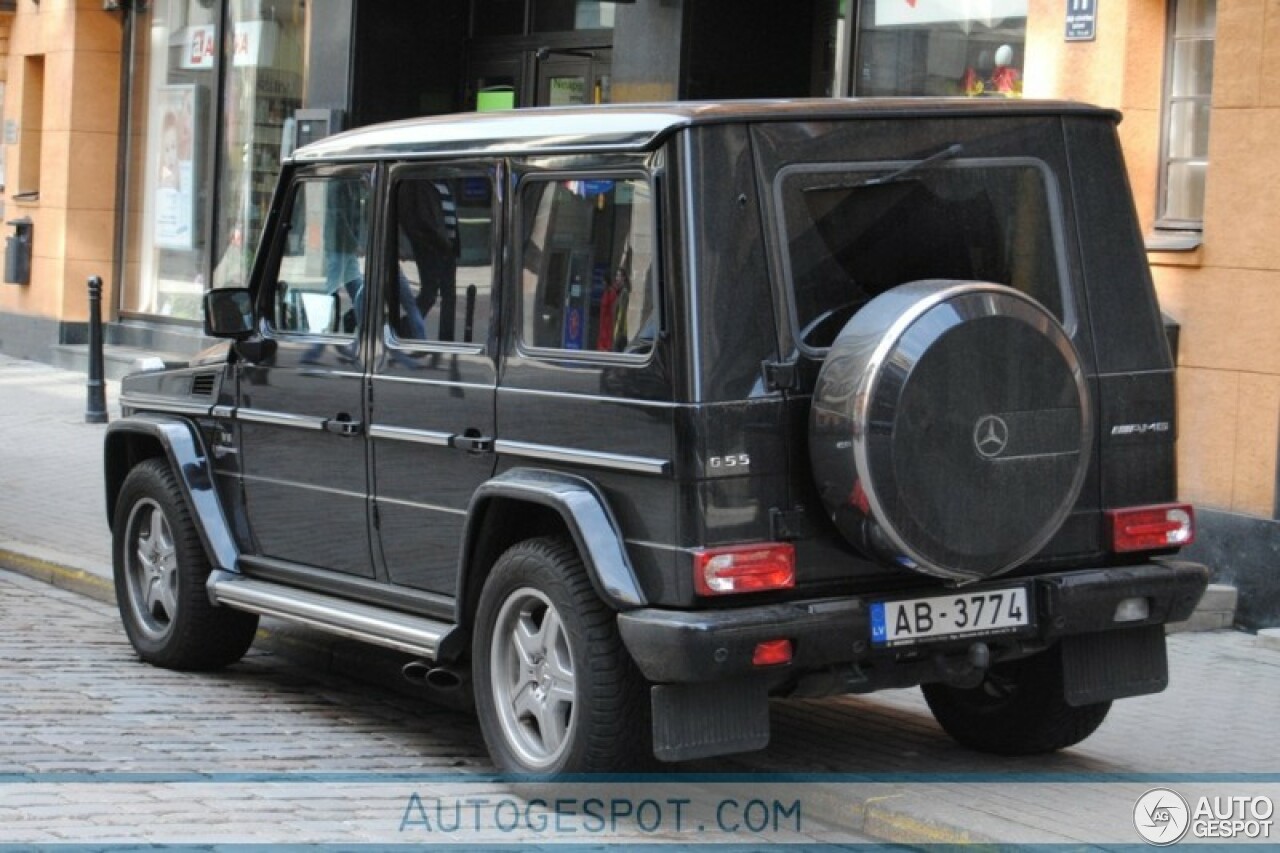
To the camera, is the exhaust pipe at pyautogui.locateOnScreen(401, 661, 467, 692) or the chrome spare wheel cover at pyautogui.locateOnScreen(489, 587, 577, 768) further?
the exhaust pipe at pyautogui.locateOnScreen(401, 661, 467, 692)

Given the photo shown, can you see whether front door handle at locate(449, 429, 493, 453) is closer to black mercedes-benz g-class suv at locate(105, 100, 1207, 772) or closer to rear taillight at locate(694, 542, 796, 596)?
black mercedes-benz g-class suv at locate(105, 100, 1207, 772)

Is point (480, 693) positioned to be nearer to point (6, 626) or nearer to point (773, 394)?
point (773, 394)

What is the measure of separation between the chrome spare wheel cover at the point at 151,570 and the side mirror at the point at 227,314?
3.15 ft

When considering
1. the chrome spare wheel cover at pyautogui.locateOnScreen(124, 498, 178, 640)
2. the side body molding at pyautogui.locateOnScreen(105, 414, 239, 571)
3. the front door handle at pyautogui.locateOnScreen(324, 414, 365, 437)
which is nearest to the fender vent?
the side body molding at pyautogui.locateOnScreen(105, 414, 239, 571)

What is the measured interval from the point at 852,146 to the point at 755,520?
114 cm

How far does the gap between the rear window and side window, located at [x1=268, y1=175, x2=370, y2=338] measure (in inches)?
74.9

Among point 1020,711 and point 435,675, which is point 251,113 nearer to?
point 435,675

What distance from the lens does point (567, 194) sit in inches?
257

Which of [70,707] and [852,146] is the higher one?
[852,146]

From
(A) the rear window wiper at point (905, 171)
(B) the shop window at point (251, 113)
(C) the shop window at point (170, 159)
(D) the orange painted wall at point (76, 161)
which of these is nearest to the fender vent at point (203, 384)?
(A) the rear window wiper at point (905, 171)

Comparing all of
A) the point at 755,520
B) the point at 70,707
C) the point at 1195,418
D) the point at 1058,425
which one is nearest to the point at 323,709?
the point at 70,707

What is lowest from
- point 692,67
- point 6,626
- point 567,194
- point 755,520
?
point 6,626

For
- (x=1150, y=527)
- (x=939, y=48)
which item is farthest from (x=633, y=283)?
(x=939, y=48)

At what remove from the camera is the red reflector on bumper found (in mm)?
5879
